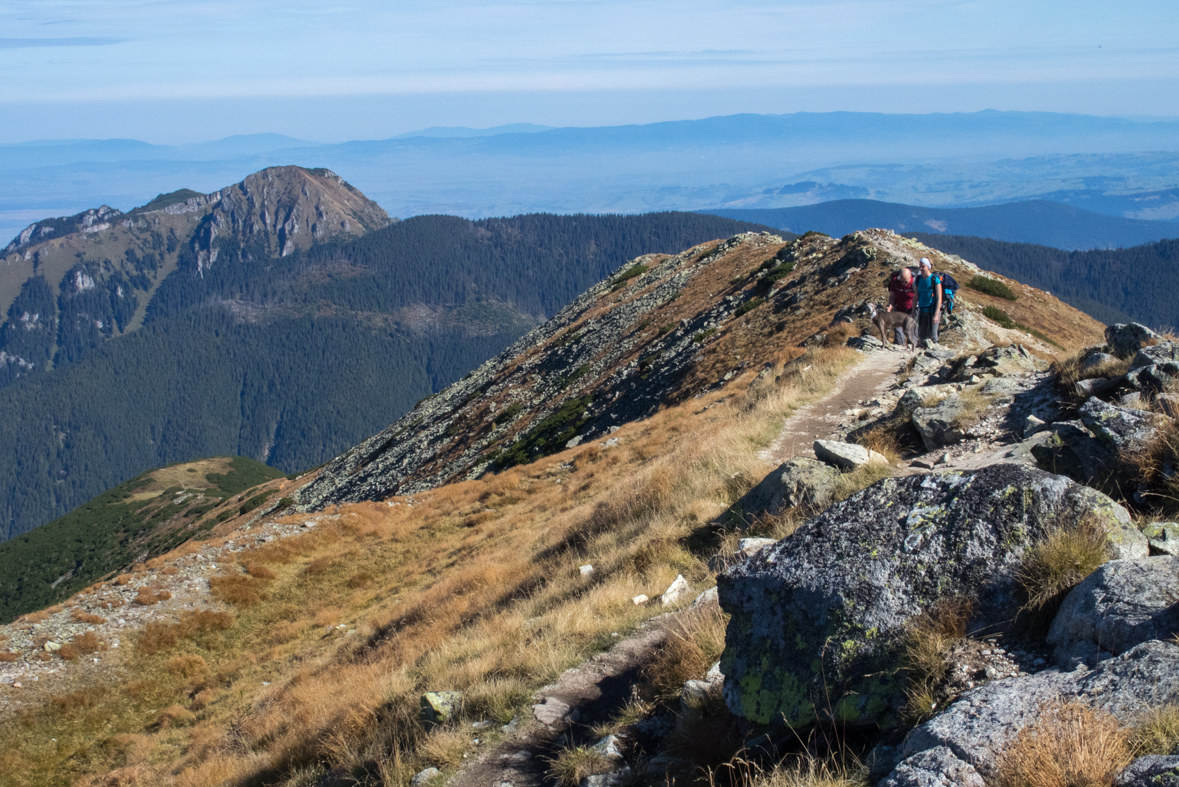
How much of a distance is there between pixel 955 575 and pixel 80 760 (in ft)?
71.8

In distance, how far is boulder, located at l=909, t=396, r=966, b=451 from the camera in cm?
1105

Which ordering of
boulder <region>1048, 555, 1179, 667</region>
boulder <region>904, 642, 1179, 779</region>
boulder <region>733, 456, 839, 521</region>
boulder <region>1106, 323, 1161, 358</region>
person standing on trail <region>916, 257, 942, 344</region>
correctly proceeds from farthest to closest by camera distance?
1. person standing on trail <region>916, 257, 942, 344</region>
2. boulder <region>1106, 323, 1161, 358</region>
3. boulder <region>733, 456, 839, 521</region>
4. boulder <region>1048, 555, 1179, 667</region>
5. boulder <region>904, 642, 1179, 779</region>

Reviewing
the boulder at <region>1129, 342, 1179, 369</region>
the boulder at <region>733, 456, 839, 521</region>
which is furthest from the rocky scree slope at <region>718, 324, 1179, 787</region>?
A: the boulder at <region>1129, 342, 1179, 369</region>

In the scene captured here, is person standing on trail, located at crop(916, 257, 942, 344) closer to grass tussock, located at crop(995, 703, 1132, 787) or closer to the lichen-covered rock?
grass tussock, located at crop(995, 703, 1132, 787)

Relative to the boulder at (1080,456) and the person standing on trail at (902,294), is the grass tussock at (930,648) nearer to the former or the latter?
the boulder at (1080,456)

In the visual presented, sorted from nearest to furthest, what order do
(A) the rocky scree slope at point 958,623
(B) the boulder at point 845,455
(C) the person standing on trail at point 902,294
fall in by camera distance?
(A) the rocky scree slope at point 958,623 → (B) the boulder at point 845,455 → (C) the person standing on trail at point 902,294

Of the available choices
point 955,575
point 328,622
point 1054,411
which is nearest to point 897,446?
point 1054,411

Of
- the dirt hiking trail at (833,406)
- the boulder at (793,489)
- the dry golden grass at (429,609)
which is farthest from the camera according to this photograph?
the dirt hiking trail at (833,406)

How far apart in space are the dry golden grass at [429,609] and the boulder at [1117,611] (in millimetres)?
2882

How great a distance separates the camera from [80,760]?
704 inches

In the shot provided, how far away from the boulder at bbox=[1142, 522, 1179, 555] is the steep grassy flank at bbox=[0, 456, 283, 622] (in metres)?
100

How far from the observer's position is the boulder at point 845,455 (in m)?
9.94

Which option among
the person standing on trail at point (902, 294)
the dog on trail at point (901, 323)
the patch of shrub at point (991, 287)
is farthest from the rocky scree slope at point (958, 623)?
the patch of shrub at point (991, 287)

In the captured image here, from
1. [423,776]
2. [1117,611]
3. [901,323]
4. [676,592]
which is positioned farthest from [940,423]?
[901,323]
